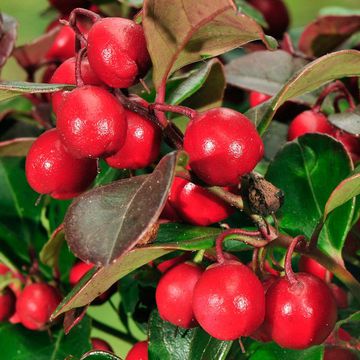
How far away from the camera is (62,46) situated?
1293 mm

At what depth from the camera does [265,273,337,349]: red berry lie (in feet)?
2.56

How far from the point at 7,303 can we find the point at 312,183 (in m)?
0.49

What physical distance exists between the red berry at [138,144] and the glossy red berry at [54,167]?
0.05 m

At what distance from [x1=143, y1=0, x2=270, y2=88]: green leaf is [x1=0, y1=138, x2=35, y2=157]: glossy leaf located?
1.09 ft

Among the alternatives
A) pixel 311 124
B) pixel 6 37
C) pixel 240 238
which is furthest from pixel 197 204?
pixel 6 37

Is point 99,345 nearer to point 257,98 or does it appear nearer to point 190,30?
point 257,98

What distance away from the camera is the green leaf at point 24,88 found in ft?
2.40

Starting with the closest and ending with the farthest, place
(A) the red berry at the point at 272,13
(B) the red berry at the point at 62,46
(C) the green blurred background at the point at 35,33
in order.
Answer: (B) the red berry at the point at 62,46 → (A) the red berry at the point at 272,13 → (C) the green blurred background at the point at 35,33

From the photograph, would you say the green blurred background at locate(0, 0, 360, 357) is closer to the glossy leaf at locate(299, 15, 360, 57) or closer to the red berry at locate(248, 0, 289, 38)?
the red berry at locate(248, 0, 289, 38)

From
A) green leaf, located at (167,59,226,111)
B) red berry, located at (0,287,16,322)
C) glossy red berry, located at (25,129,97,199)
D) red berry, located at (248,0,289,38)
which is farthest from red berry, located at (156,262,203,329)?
red berry, located at (248,0,289,38)

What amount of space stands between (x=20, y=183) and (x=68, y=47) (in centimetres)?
25

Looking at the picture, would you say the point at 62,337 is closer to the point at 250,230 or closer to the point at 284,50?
the point at 250,230

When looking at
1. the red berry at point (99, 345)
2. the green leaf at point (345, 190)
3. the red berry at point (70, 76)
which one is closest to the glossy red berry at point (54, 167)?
the red berry at point (70, 76)

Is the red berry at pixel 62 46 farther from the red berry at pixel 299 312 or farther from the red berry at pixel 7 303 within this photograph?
the red berry at pixel 299 312
